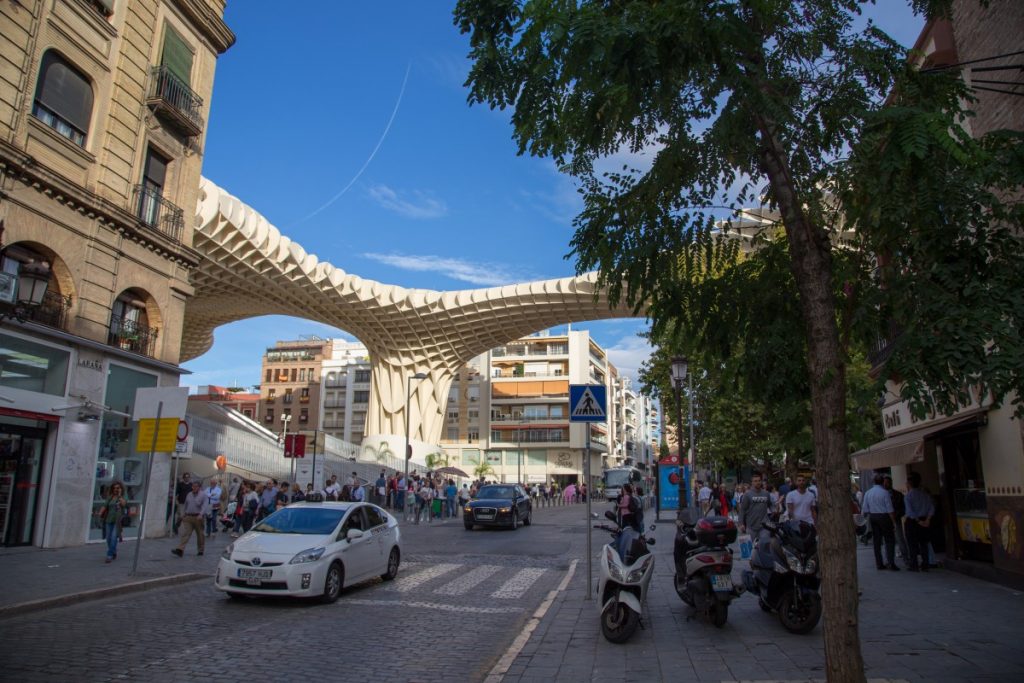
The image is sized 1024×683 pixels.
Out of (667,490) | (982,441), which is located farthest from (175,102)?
(667,490)

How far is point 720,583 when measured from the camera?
740 cm

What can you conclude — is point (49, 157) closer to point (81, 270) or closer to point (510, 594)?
point (81, 270)

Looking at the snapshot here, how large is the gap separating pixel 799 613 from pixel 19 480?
1506 cm

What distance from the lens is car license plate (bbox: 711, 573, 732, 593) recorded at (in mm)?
7375

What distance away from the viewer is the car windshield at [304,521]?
10.1m

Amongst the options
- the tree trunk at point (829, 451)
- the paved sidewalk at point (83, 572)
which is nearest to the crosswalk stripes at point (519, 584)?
the paved sidewalk at point (83, 572)

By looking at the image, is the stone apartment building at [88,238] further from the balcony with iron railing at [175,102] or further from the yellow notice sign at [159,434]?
the yellow notice sign at [159,434]

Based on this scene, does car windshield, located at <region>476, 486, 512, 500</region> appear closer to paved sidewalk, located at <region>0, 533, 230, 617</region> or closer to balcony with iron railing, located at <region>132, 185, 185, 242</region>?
paved sidewalk, located at <region>0, 533, 230, 617</region>

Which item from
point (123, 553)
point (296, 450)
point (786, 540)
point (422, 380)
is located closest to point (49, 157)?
point (123, 553)

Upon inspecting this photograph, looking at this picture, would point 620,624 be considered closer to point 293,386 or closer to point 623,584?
point 623,584

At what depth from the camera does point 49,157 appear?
15.3 m

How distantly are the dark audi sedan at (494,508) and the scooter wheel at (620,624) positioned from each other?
55.0ft

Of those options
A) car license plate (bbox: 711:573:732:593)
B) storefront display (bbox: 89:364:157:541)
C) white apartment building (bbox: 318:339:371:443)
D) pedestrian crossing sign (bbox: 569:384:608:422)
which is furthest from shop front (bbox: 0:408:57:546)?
white apartment building (bbox: 318:339:371:443)

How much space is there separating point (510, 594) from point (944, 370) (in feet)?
25.7
